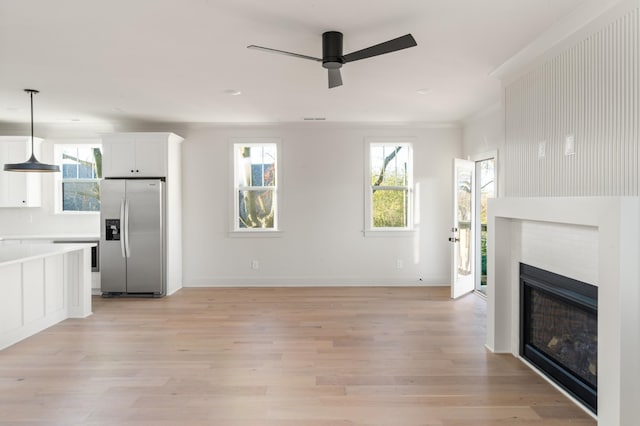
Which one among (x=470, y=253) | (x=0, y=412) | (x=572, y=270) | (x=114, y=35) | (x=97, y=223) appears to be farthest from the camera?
(x=97, y=223)

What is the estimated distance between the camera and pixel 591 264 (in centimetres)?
247

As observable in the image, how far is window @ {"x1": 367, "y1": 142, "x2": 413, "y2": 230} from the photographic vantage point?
6.35m

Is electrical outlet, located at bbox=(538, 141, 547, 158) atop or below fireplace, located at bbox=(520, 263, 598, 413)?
atop

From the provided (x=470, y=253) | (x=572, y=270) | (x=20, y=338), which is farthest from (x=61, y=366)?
(x=470, y=253)

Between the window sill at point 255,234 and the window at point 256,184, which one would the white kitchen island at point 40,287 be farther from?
the window at point 256,184

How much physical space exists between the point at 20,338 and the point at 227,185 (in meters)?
3.31

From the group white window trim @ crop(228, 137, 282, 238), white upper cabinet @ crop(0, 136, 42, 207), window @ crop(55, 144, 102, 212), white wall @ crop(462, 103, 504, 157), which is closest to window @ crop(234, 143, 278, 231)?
white window trim @ crop(228, 137, 282, 238)

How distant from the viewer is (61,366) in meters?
3.20

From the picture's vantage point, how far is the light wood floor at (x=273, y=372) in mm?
2463

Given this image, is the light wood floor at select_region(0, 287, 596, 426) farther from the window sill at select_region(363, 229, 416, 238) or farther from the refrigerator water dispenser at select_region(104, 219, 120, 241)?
the window sill at select_region(363, 229, 416, 238)

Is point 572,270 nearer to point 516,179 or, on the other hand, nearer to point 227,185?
point 516,179

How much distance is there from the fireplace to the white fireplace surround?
0.08 m

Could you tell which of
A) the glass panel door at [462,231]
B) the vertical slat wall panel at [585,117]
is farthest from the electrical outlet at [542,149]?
the glass panel door at [462,231]

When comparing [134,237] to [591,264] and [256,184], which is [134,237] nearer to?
[256,184]
